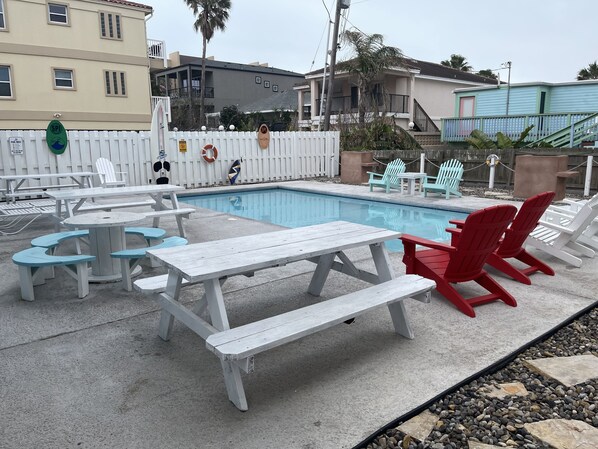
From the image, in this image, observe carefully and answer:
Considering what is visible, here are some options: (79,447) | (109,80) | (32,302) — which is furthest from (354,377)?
(109,80)

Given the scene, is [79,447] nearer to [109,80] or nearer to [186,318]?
[186,318]

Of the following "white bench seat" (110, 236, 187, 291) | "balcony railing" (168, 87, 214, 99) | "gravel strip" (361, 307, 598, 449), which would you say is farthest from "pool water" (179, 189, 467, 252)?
"balcony railing" (168, 87, 214, 99)

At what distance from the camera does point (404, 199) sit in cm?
1085

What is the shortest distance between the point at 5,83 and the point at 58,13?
3880mm

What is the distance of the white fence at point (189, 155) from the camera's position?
35.8ft

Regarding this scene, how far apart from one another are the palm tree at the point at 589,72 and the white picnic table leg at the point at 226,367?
132ft

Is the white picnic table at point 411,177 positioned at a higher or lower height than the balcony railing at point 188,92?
lower

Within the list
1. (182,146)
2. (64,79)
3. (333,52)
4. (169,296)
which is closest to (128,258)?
(169,296)

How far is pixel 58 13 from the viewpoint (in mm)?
19781

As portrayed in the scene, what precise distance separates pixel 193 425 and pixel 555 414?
1.89 metres

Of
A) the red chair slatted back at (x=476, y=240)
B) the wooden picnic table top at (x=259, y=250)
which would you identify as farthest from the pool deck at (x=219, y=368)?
the wooden picnic table top at (x=259, y=250)

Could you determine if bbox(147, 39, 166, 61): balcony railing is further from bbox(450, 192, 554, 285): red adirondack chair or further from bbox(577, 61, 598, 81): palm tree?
bbox(577, 61, 598, 81): palm tree

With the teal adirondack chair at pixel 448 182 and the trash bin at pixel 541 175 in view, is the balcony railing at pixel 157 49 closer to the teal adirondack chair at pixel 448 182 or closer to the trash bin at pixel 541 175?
the teal adirondack chair at pixel 448 182

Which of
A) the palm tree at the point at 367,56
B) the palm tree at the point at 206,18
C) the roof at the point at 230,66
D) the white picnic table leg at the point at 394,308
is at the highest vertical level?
the palm tree at the point at 206,18
